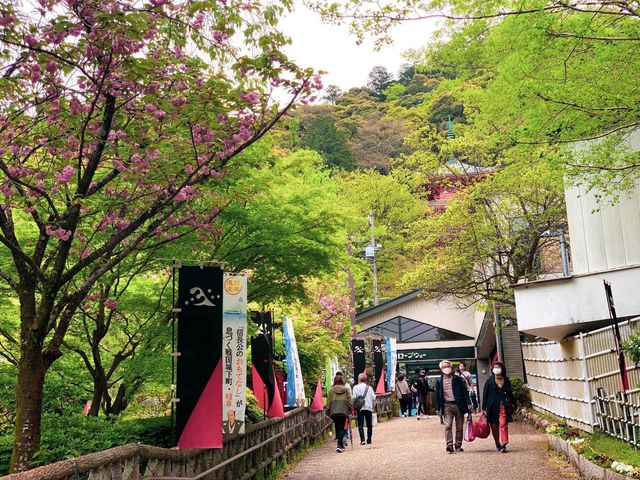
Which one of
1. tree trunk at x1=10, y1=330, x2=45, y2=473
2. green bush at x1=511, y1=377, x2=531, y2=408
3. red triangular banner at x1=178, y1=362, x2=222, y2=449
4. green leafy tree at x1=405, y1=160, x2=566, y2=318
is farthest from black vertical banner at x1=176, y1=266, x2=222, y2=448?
green bush at x1=511, y1=377, x2=531, y2=408

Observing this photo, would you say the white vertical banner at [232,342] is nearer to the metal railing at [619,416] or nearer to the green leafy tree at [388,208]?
the metal railing at [619,416]

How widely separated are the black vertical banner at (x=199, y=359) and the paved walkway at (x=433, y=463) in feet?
12.9

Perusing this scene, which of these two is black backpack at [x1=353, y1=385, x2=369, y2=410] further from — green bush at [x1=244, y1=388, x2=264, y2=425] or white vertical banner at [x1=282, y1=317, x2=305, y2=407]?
green bush at [x1=244, y1=388, x2=264, y2=425]

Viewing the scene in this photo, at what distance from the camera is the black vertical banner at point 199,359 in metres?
8.76

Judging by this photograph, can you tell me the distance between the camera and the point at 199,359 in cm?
900

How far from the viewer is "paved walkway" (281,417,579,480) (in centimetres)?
1137

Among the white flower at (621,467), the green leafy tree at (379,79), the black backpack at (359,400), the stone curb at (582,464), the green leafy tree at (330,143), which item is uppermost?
the green leafy tree at (379,79)

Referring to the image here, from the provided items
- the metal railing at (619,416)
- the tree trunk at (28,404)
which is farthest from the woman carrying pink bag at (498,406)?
the tree trunk at (28,404)

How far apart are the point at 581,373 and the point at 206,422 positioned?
27.2ft

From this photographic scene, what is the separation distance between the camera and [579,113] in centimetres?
955

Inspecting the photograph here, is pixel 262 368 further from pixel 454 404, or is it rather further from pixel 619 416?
pixel 619 416

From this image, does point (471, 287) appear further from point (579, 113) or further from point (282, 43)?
point (282, 43)

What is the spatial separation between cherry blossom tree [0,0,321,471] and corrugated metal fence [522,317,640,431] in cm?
733

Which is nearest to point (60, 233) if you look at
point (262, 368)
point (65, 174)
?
point (65, 174)
